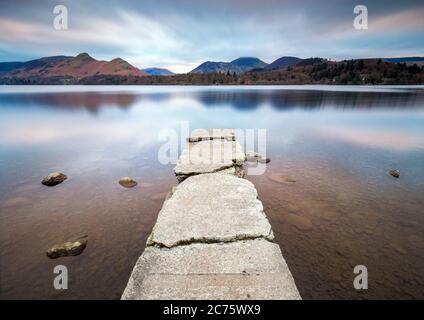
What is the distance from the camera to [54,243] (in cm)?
626

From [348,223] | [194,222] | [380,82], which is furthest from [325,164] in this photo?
[380,82]

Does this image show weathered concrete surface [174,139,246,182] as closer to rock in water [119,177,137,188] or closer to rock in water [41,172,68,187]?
rock in water [119,177,137,188]

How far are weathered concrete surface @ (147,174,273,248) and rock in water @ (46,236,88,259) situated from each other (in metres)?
2.68

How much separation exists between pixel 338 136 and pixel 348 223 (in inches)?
614

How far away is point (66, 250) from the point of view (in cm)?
579

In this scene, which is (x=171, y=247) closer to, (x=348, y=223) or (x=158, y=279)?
(x=158, y=279)

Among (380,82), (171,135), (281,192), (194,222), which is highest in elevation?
(380,82)

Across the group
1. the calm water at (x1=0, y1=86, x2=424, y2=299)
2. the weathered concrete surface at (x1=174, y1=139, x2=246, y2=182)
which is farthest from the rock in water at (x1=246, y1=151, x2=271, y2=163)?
the weathered concrete surface at (x1=174, y1=139, x2=246, y2=182)

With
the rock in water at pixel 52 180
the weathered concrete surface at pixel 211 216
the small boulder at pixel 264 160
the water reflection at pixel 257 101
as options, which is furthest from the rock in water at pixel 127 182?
the water reflection at pixel 257 101

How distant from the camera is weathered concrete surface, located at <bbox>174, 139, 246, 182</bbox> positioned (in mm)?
7723

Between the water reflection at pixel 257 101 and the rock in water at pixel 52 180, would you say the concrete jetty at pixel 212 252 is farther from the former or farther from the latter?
the water reflection at pixel 257 101

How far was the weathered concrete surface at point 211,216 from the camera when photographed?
436cm

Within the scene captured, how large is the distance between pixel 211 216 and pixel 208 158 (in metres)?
4.02

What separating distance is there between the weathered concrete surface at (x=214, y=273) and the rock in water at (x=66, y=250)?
10.1 ft
